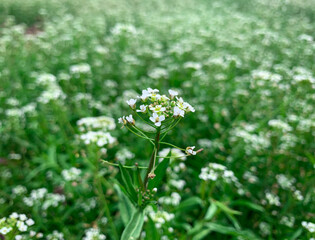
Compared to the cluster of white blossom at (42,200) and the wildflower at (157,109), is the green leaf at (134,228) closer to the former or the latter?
the wildflower at (157,109)

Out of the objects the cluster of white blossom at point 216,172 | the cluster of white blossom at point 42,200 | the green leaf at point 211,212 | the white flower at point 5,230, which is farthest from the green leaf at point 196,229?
the white flower at point 5,230

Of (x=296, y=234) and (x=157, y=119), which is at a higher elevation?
(x=157, y=119)

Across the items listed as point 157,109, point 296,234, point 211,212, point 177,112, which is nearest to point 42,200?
point 211,212

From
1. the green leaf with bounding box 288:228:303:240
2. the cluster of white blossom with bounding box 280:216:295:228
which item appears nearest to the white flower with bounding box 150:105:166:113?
the green leaf with bounding box 288:228:303:240

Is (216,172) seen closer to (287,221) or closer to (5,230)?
(287,221)

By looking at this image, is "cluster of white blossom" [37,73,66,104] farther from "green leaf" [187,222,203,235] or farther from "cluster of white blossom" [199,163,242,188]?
"green leaf" [187,222,203,235]

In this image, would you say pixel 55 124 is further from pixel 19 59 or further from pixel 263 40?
pixel 263 40

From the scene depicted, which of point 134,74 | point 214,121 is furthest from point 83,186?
point 134,74
